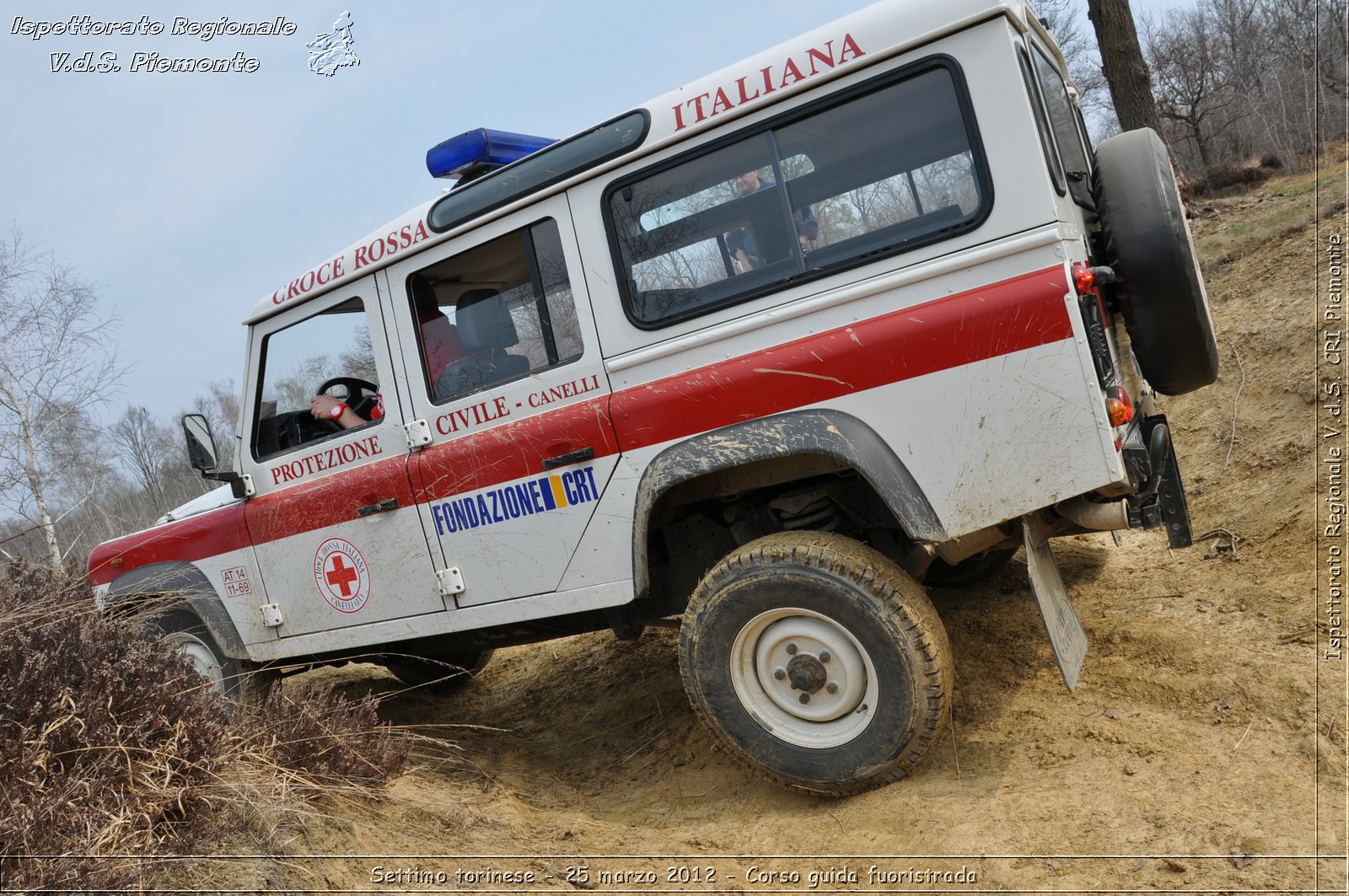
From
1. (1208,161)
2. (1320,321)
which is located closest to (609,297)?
(1320,321)

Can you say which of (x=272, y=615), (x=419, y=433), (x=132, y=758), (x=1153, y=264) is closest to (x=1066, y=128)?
(x=1153, y=264)

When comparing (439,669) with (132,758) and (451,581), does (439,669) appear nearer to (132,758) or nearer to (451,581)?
(451,581)

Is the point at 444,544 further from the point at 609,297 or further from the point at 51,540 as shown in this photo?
the point at 51,540

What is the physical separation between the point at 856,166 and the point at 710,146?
549 mm

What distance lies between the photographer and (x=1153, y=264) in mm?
2842

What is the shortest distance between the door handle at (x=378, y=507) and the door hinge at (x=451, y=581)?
1.21 ft

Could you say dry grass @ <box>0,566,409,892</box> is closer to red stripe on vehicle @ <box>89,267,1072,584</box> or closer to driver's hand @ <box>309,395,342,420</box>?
red stripe on vehicle @ <box>89,267,1072,584</box>

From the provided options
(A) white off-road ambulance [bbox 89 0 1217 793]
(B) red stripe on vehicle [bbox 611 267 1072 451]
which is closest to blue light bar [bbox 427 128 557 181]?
(A) white off-road ambulance [bbox 89 0 1217 793]

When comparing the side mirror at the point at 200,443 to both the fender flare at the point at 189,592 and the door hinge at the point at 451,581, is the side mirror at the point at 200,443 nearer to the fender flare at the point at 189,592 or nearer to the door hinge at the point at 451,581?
the fender flare at the point at 189,592

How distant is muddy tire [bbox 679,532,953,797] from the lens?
3053 millimetres

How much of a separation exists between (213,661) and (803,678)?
3462mm

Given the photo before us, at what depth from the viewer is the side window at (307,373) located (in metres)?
4.21

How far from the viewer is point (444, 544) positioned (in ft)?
12.9

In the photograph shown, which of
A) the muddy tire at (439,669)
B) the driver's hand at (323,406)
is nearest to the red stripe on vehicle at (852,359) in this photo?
the driver's hand at (323,406)
